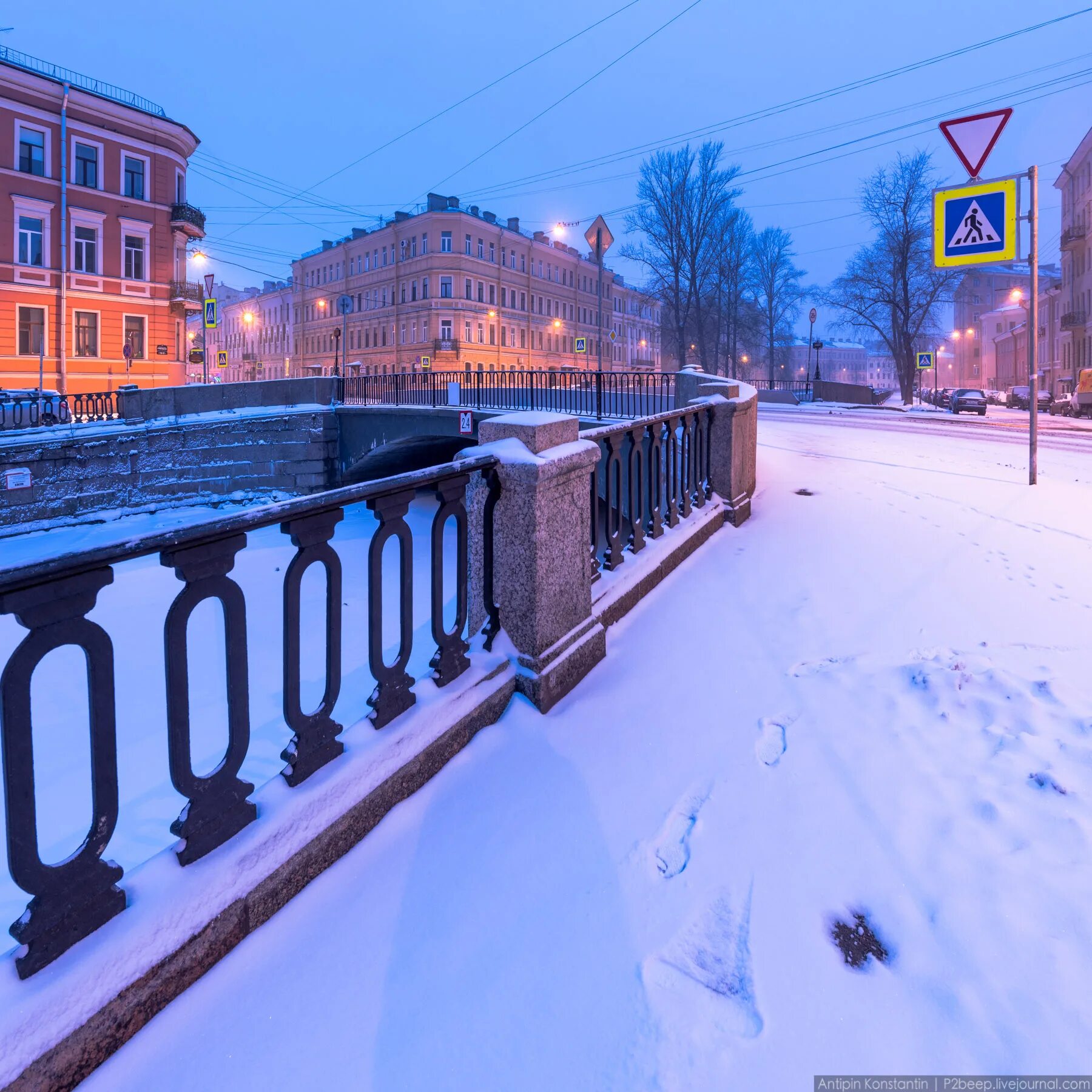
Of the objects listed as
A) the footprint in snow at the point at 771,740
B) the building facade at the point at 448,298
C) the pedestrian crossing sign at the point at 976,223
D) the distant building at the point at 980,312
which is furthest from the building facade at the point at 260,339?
the footprint in snow at the point at 771,740

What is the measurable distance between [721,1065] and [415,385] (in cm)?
2385

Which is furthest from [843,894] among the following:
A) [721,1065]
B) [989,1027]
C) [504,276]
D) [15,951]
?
[504,276]

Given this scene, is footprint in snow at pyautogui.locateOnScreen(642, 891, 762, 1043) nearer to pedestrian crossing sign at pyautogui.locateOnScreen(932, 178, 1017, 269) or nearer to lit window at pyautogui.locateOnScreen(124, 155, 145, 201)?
pedestrian crossing sign at pyautogui.locateOnScreen(932, 178, 1017, 269)

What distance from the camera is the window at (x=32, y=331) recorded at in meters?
30.1

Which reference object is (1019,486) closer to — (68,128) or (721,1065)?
(721,1065)

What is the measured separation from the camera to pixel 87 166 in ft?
105

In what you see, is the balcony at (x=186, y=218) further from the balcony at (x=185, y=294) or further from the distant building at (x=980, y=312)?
the distant building at (x=980, y=312)

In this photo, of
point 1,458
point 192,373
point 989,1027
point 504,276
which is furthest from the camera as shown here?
point 192,373

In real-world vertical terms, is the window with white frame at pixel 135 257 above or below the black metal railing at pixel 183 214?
below

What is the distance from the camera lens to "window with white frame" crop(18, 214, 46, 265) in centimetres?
3038

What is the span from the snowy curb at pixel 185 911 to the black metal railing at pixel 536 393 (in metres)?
11.5

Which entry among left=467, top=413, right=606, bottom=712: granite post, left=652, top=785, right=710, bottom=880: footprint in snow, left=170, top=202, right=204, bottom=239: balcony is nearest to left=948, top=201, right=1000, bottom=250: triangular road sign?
left=467, top=413, right=606, bottom=712: granite post

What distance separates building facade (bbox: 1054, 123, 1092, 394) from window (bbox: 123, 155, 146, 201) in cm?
5461

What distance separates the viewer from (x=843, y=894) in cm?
228
